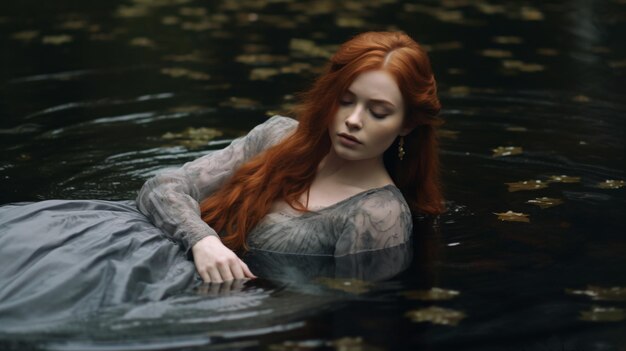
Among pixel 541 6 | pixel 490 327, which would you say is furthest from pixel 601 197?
pixel 541 6

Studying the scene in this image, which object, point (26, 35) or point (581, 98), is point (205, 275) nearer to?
point (581, 98)

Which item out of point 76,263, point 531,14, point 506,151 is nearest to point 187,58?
point 506,151

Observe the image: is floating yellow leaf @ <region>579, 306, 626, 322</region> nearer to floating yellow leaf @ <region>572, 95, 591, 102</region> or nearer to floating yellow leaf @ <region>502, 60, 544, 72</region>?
floating yellow leaf @ <region>572, 95, 591, 102</region>

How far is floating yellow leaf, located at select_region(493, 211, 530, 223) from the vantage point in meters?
6.68

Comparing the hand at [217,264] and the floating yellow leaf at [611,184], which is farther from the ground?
the hand at [217,264]

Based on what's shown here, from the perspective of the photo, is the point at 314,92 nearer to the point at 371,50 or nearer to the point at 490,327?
the point at 371,50

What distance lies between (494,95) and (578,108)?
0.80m

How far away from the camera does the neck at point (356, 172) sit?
229 inches

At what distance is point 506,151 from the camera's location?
820 centimetres

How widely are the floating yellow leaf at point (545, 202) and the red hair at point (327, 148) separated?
1067mm

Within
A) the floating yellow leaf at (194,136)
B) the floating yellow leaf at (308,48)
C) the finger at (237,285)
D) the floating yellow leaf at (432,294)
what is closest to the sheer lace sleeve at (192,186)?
the finger at (237,285)

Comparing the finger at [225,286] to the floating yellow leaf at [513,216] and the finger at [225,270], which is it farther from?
the floating yellow leaf at [513,216]

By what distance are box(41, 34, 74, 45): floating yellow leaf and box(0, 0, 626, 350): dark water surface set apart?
0.18ft

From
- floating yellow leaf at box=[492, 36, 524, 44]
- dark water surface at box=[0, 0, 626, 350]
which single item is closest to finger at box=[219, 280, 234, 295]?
dark water surface at box=[0, 0, 626, 350]
